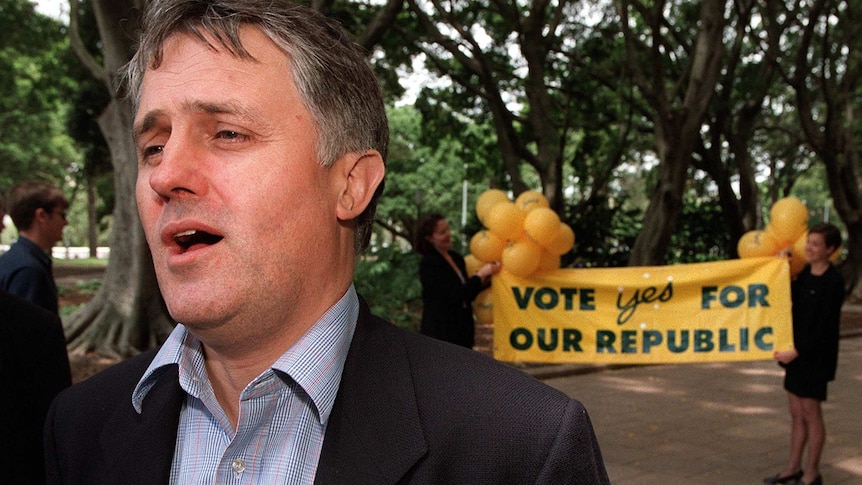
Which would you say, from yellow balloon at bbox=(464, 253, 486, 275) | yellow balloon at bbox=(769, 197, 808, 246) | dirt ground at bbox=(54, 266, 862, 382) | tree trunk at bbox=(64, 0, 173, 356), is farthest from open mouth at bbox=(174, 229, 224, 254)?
tree trunk at bbox=(64, 0, 173, 356)

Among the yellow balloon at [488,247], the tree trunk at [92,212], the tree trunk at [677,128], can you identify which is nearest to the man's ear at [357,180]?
the yellow balloon at [488,247]

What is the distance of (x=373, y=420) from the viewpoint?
1341mm

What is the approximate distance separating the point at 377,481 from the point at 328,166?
553 mm

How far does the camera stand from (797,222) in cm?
661

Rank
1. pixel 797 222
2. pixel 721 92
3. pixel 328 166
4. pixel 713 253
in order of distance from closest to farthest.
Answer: pixel 328 166 < pixel 797 222 < pixel 721 92 < pixel 713 253

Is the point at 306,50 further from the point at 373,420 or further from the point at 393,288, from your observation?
the point at 393,288

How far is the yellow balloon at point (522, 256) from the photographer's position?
713cm

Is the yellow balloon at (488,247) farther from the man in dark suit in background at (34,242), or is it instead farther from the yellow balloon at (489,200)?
the man in dark suit in background at (34,242)

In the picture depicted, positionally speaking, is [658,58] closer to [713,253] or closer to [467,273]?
[467,273]

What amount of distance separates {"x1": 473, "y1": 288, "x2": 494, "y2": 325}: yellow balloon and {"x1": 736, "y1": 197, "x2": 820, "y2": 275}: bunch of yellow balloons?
2400mm

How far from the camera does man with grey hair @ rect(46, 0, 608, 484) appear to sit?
129cm

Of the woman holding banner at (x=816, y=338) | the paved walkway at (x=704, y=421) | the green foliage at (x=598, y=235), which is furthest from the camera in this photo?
the green foliage at (x=598, y=235)

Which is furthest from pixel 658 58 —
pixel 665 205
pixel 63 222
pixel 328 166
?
pixel 328 166

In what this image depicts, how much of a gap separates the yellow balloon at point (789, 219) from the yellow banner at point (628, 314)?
54cm
